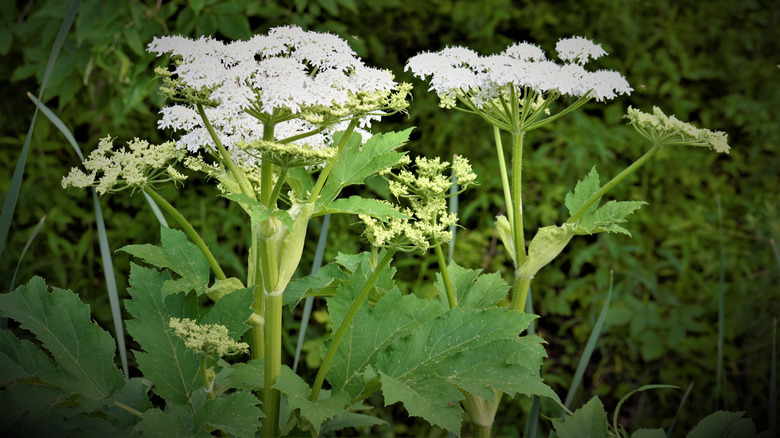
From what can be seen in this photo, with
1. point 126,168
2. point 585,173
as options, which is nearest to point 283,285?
point 126,168

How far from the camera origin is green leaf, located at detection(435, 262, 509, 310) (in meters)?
1.12

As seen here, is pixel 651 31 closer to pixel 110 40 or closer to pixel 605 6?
pixel 605 6

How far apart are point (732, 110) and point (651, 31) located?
0.41 m

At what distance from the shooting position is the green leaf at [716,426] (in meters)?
1.00

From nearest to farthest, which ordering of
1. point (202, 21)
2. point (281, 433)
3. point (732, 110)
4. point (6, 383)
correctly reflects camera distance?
point (6, 383) < point (281, 433) < point (202, 21) < point (732, 110)

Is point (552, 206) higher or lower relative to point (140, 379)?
higher

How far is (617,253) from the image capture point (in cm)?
228

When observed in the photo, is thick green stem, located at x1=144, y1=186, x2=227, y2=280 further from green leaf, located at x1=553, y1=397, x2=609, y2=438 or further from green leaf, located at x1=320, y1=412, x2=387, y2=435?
green leaf, located at x1=553, y1=397, x2=609, y2=438

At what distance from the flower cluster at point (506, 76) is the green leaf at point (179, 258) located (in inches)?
17.1

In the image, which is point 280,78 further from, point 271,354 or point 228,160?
point 271,354

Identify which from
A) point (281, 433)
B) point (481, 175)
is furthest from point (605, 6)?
point (281, 433)

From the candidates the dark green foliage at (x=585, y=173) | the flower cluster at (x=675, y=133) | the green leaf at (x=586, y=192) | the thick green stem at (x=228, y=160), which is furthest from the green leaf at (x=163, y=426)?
the dark green foliage at (x=585, y=173)

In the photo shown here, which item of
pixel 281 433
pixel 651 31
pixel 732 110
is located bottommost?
pixel 281 433

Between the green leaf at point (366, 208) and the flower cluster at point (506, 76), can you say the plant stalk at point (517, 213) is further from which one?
the green leaf at point (366, 208)
